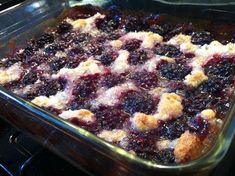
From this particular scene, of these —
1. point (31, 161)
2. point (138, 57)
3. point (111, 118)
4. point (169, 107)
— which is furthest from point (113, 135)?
point (138, 57)

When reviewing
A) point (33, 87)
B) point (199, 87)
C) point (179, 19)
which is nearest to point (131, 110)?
point (199, 87)

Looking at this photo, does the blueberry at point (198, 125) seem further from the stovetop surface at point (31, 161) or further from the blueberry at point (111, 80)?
the blueberry at point (111, 80)

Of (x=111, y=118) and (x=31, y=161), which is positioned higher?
(x=111, y=118)

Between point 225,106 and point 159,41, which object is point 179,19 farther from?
point 225,106

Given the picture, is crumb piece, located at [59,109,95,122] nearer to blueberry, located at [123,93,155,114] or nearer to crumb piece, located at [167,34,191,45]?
blueberry, located at [123,93,155,114]

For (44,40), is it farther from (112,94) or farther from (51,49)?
(112,94)

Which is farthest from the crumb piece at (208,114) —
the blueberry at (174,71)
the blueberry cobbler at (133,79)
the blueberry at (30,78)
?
the blueberry at (30,78)

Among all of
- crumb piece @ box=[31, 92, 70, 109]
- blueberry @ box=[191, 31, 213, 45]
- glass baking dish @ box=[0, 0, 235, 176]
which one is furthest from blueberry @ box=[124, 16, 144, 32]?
crumb piece @ box=[31, 92, 70, 109]
